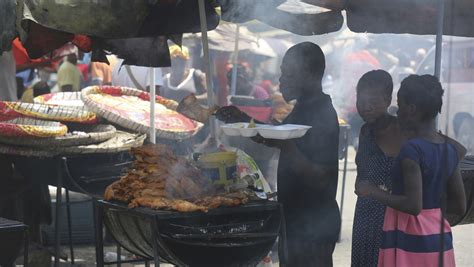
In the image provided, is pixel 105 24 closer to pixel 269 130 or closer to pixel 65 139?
pixel 269 130

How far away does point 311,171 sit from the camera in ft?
14.9

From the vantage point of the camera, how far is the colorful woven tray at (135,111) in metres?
6.69

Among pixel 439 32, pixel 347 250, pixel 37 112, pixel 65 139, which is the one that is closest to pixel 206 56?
pixel 439 32

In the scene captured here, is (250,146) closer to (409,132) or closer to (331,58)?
(409,132)

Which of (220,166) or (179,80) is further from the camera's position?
(179,80)

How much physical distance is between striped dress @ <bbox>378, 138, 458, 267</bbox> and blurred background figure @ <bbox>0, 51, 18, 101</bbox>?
4.88m

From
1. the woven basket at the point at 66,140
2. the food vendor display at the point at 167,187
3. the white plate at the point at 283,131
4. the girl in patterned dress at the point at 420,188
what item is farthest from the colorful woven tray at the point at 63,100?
the girl in patterned dress at the point at 420,188

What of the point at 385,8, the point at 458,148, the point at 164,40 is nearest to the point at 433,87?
the point at 458,148

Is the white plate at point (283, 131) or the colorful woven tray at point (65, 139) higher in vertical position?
the white plate at point (283, 131)

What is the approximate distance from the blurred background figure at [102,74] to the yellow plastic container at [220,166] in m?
9.61

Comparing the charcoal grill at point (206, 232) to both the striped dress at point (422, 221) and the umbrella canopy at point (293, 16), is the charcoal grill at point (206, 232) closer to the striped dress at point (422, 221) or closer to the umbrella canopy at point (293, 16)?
the striped dress at point (422, 221)

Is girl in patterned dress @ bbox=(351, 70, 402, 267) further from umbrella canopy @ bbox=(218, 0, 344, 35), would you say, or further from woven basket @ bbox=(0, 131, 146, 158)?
woven basket @ bbox=(0, 131, 146, 158)

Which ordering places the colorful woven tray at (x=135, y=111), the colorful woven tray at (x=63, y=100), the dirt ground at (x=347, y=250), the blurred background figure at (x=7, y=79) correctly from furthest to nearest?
the blurred background figure at (x=7, y=79)
the dirt ground at (x=347, y=250)
the colorful woven tray at (x=63, y=100)
the colorful woven tray at (x=135, y=111)

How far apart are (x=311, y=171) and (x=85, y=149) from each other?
2343 mm
